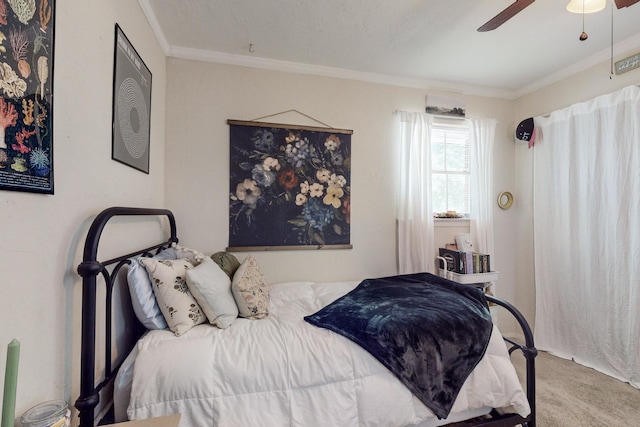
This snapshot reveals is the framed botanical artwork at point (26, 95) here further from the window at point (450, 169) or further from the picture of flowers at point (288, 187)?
the window at point (450, 169)

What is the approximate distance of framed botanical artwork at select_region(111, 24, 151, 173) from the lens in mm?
1465

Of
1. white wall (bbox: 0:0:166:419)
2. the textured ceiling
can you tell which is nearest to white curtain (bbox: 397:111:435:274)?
the textured ceiling

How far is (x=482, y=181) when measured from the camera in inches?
118

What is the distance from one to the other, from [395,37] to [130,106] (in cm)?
190

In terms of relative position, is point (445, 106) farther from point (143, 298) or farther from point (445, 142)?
point (143, 298)

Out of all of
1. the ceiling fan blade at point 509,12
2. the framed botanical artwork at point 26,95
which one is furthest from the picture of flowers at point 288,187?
the framed botanical artwork at point 26,95

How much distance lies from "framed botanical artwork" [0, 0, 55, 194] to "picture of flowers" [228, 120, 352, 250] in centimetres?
153

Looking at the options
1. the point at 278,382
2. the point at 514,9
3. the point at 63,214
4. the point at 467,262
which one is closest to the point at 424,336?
the point at 278,382

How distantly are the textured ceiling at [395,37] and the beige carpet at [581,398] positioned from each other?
262cm

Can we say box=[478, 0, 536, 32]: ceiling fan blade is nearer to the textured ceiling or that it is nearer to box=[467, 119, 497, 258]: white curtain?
the textured ceiling

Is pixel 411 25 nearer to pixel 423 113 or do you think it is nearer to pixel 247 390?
pixel 423 113

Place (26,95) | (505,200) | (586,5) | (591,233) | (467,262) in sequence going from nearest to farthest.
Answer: (26,95) → (586,5) → (591,233) → (467,262) → (505,200)

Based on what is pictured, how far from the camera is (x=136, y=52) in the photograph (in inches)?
67.6

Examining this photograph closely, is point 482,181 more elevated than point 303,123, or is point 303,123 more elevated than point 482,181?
point 303,123
